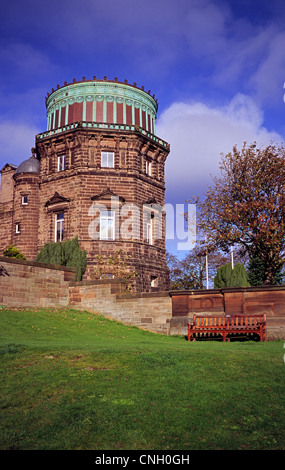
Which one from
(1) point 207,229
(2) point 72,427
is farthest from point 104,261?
(2) point 72,427

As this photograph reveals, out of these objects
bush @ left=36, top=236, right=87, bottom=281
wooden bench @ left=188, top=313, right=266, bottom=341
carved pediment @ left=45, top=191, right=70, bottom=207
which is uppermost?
carved pediment @ left=45, top=191, right=70, bottom=207

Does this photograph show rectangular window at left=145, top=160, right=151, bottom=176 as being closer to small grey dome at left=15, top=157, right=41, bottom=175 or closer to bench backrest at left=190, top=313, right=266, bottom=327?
A: small grey dome at left=15, top=157, right=41, bottom=175

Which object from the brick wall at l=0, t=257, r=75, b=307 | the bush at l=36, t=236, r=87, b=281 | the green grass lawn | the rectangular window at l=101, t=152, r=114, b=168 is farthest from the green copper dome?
the green grass lawn

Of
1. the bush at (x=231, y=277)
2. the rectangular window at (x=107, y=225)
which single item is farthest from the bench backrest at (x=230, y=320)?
the rectangular window at (x=107, y=225)

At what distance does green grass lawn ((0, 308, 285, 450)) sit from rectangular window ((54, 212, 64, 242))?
21.7m

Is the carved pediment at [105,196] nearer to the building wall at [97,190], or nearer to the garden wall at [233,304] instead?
the building wall at [97,190]

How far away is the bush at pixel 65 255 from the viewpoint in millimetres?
26344

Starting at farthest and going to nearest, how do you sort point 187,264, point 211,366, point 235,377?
point 187,264 < point 211,366 < point 235,377

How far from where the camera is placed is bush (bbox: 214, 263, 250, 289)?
2191 cm

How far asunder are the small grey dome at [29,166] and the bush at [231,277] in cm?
1816

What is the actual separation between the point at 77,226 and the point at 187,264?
2598 cm

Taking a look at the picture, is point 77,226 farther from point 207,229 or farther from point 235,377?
point 235,377

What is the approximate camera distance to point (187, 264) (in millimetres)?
54188

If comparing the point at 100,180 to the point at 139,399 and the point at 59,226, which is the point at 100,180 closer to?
the point at 59,226
